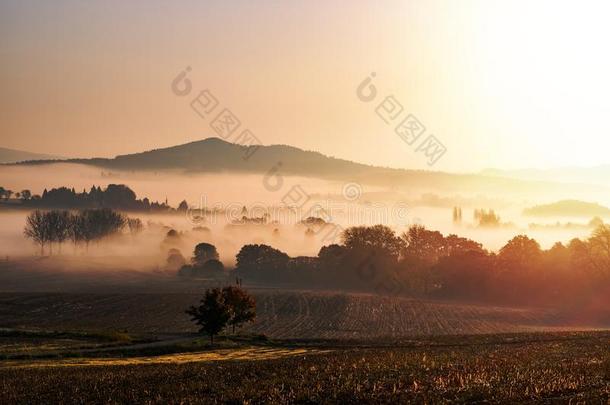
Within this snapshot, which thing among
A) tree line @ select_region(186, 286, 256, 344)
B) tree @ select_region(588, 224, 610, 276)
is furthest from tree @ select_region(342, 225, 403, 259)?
tree line @ select_region(186, 286, 256, 344)

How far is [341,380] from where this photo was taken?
37.0m

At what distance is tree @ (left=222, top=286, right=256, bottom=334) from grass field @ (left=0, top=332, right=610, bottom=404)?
3228cm

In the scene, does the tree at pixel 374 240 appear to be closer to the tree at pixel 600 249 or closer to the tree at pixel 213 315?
the tree at pixel 600 249

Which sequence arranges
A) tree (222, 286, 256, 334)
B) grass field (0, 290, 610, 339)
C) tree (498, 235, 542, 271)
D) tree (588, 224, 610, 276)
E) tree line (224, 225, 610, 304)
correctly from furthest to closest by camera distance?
tree (498, 235, 542, 271), tree line (224, 225, 610, 304), tree (588, 224, 610, 276), grass field (0, 290, 610, 339), tree (222, 286, 256, 334)

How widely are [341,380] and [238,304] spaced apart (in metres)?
54.9

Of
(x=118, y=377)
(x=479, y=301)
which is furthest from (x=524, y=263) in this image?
(x=118, y=377)

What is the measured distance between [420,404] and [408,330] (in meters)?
74.4

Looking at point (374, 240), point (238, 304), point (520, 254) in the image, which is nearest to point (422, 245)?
point (374, 240)

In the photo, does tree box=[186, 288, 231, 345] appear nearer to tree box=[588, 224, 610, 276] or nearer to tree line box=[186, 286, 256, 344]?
tree line box=[186, 286, 256, 344]

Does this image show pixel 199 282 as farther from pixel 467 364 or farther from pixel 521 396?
pixel 521 396

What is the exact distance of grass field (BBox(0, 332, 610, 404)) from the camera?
31886mm

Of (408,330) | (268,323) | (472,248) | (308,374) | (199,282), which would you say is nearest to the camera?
(308,374)

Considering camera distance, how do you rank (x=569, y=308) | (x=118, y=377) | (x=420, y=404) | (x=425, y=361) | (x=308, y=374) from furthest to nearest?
(x=569, y=308) → (x=425, y=361) → (x=118, y=377) → (x=308, y=374) → (x=420, y=404)

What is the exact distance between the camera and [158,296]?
477 ft
